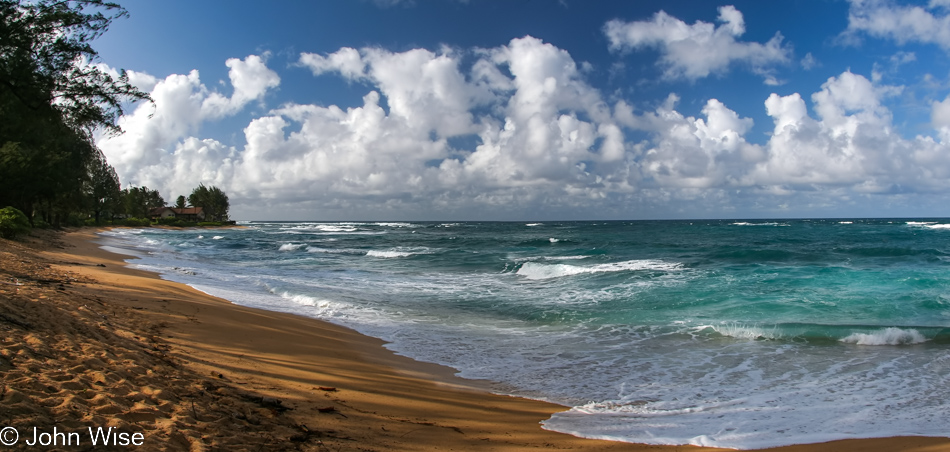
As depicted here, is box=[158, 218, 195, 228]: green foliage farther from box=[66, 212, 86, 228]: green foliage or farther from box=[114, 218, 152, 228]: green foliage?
box=[66, 212, 86, 228]: green foliage

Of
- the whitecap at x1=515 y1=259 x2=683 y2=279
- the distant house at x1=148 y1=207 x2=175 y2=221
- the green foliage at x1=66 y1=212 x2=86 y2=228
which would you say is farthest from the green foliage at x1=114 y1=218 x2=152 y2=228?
the whitecap at x1=515 y1=259 x2=683 y2=279

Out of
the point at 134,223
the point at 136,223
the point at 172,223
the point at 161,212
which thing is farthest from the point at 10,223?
the point at 161,212

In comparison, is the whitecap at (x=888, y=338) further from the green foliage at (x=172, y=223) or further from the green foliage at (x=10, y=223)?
the green foliage at (x=172, y=223)

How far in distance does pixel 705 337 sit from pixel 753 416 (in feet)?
15.8

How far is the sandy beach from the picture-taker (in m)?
3.70

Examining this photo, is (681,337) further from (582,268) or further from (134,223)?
(134,223)

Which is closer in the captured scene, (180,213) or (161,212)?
(161,212)

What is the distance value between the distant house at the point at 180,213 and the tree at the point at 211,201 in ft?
10.5

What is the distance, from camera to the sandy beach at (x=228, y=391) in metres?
3.70

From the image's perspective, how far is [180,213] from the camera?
11600 centimetres

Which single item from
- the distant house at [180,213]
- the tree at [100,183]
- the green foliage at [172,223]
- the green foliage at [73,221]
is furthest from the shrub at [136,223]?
the green foliage at [73,221]

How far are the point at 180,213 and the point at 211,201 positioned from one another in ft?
35.6

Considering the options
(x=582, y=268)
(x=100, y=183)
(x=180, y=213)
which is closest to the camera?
(x=582, y=268)

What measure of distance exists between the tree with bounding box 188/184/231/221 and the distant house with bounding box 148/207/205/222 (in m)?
3.21
